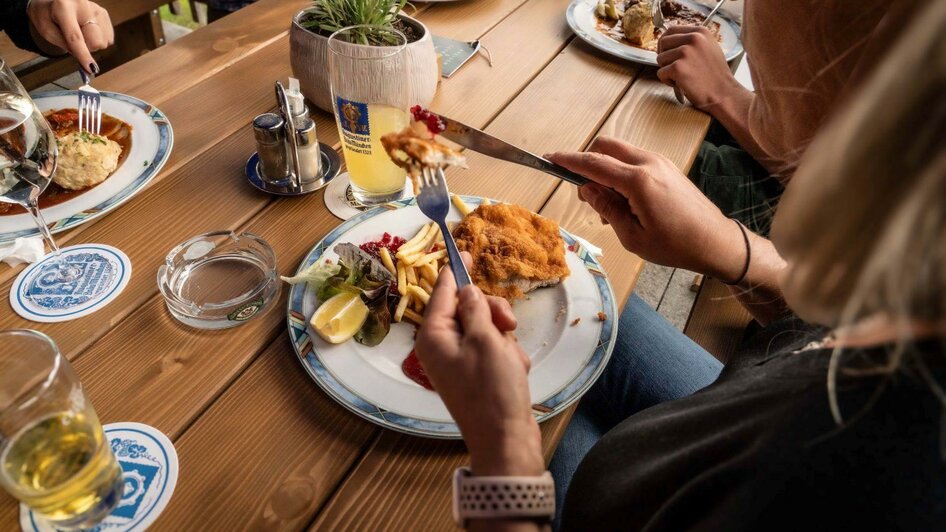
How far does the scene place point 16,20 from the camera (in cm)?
185

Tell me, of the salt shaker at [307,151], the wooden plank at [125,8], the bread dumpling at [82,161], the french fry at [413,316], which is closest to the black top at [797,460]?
the french fry at [413,316]

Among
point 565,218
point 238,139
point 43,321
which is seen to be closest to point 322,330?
point 43,321

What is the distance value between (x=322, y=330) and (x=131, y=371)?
34 cm

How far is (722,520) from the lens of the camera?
64 centimetres

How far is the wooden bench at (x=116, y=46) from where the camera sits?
103 inches

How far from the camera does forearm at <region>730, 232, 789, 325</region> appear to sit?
134 cm

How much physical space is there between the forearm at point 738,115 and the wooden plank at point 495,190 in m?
0.32

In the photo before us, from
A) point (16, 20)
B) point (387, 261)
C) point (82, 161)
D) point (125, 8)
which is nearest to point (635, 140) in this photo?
point (387, 261)

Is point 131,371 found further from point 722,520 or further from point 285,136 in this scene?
point 722,520

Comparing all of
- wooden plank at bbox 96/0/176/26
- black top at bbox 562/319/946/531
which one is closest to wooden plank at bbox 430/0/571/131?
black top at bbox 562/319/946/531

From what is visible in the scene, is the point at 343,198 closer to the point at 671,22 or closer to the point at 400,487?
the point at 400,487

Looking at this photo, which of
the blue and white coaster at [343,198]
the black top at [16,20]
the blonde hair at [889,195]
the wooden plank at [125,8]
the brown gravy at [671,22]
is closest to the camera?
the blonde hair at [889,195]

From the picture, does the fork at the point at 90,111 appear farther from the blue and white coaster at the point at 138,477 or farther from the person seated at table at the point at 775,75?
the person seated at table at the point at 775,75

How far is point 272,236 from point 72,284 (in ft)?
1.31
